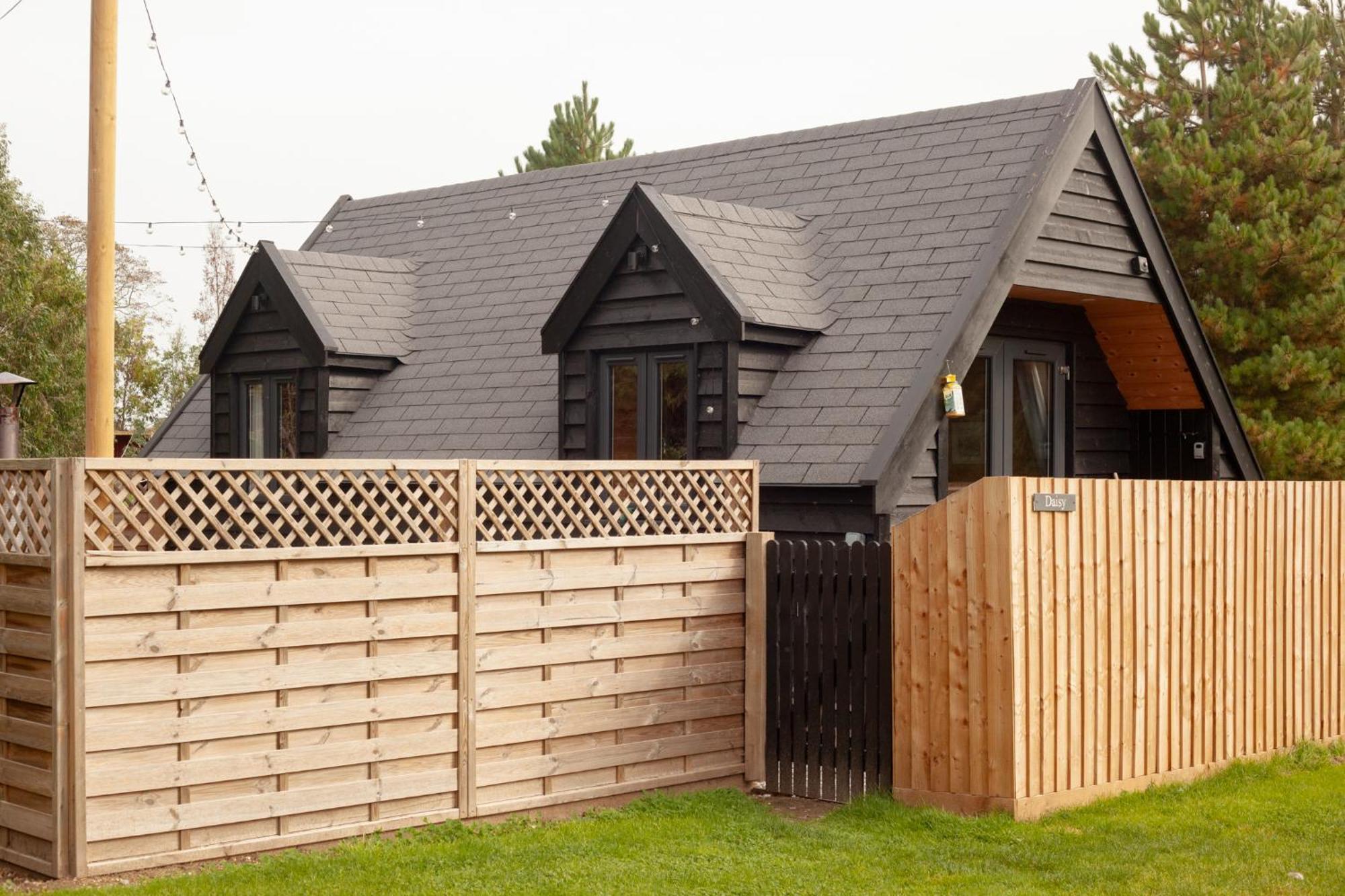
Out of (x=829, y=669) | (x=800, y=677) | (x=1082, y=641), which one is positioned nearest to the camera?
(x=1082, y=641)

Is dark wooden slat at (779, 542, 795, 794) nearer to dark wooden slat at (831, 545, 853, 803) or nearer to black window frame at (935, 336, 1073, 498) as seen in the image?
dark wooden slat at (831, 545, 853, 803)

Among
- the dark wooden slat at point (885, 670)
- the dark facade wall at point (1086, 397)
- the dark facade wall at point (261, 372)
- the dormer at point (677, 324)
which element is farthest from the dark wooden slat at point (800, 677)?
the dark facade wall at point (261, 372)

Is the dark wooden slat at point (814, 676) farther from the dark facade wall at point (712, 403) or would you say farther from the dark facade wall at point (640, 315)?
the dark facade wall at point (640, 315)

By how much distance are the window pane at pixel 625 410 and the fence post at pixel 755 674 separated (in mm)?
4009

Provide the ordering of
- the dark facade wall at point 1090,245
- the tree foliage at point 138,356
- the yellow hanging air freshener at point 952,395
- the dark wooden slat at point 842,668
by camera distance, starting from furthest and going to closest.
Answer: the tree foliage at point 138,356, the dark facade wall at point 1090,245, the yellow hanging air freshener at point 952,395, the dark wooden slat at point 842,668

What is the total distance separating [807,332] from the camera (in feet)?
44.2

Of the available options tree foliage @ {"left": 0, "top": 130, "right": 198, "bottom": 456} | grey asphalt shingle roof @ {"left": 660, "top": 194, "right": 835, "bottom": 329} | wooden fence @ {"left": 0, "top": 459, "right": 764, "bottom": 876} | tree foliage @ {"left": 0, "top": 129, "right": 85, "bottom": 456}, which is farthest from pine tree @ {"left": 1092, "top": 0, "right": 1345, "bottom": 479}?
tree foliage @ {"left": 0, "top": 129, "right": 85, "bottom": 456}

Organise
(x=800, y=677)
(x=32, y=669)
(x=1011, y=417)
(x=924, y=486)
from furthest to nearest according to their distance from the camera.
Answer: (x=1011, y=417), (x=924, y=486), (x=800, y=677), (x=32, y=669)

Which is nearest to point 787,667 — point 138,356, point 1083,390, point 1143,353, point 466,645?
point 466,645

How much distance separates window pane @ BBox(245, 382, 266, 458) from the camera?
58.5 feet

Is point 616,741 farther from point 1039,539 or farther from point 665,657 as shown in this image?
point 1039,539

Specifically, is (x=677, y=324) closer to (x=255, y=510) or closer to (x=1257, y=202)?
(x=255, y=510)

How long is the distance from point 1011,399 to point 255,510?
8.81 metres

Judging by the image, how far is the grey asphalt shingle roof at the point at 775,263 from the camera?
12906mm
